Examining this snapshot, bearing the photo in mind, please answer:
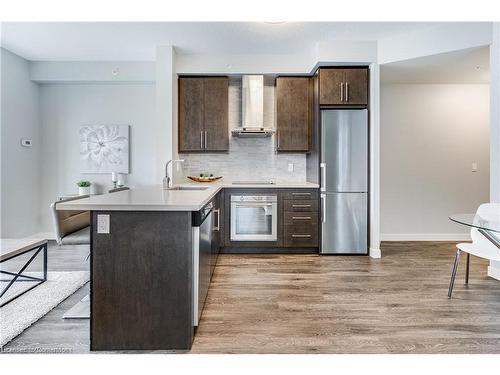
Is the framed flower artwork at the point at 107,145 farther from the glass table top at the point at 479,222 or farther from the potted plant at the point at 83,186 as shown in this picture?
the glass table top at the point at 479,222

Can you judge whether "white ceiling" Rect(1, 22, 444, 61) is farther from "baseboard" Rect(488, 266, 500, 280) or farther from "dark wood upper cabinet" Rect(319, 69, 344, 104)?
"baseboard" Rect(488, 266, 500, 280)

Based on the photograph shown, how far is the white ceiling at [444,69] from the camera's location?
3771mm

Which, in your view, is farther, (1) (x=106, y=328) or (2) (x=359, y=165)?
(2) (x=359, y=165)

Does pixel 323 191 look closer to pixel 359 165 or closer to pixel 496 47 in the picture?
pixel 359 165

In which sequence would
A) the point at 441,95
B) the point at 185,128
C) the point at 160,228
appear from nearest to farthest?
the point at 160,228
the point at 185,128
the point at 441,95

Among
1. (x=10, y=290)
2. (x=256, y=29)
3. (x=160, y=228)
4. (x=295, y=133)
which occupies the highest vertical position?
(x=256, y=29)

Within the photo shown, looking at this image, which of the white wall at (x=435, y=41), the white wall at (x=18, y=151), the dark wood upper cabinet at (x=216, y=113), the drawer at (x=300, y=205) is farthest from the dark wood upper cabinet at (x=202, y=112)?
the white wall at (x=18, y=151)

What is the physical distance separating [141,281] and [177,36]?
311 centimetres

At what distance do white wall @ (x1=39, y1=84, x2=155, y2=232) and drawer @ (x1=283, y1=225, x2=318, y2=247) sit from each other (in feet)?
8.85

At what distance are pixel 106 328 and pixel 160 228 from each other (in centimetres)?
68

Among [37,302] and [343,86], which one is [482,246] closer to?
[343,86]
